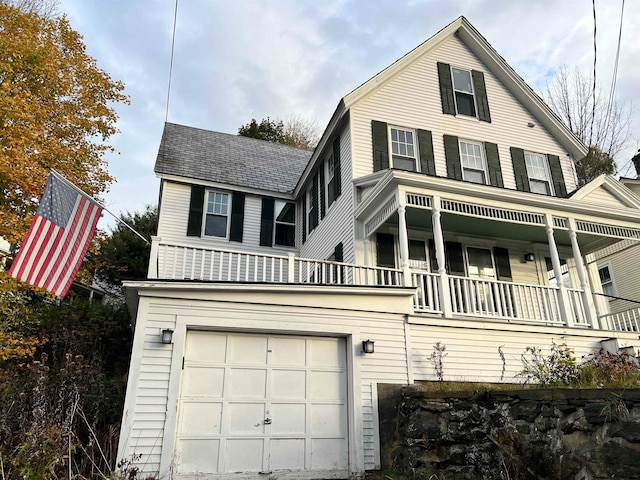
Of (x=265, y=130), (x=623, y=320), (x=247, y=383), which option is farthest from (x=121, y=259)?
(x=265, y=130)

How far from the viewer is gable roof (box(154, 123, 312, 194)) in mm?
14039

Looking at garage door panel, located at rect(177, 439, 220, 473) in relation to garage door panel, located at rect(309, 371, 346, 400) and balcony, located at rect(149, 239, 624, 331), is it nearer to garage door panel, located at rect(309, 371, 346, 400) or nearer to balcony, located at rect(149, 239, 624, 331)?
garage door panel, located at rect(309, 371, 346, 400)

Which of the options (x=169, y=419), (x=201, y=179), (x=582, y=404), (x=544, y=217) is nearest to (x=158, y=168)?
(x=201, y=179)

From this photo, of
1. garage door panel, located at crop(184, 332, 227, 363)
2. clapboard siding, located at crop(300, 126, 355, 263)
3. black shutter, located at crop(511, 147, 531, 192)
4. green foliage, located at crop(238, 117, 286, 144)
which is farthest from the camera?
green foliage, located at crop(238, 117, 286, 144)

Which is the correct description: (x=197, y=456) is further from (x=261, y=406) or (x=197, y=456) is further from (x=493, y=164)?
(x=493, y=164)

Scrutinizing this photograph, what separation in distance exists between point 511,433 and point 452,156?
25.8 ft

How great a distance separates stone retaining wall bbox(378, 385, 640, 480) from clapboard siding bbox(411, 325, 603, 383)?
31.6 inches

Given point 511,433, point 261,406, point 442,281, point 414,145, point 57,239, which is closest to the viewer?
point 511,433

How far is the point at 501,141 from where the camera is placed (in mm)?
12227

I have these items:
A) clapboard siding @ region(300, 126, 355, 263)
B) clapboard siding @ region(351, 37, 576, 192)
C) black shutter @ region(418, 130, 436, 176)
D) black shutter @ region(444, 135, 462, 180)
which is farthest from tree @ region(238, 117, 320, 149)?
black shutter @ region(444, 135, 462, 180)

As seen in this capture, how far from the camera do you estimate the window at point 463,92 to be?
1238 cm

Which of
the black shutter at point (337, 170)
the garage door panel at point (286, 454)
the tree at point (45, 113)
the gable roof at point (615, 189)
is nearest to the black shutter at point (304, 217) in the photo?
the black shutter at point (337, 170)

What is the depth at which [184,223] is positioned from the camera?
13.2 metres

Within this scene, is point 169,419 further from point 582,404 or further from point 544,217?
point 544,217
